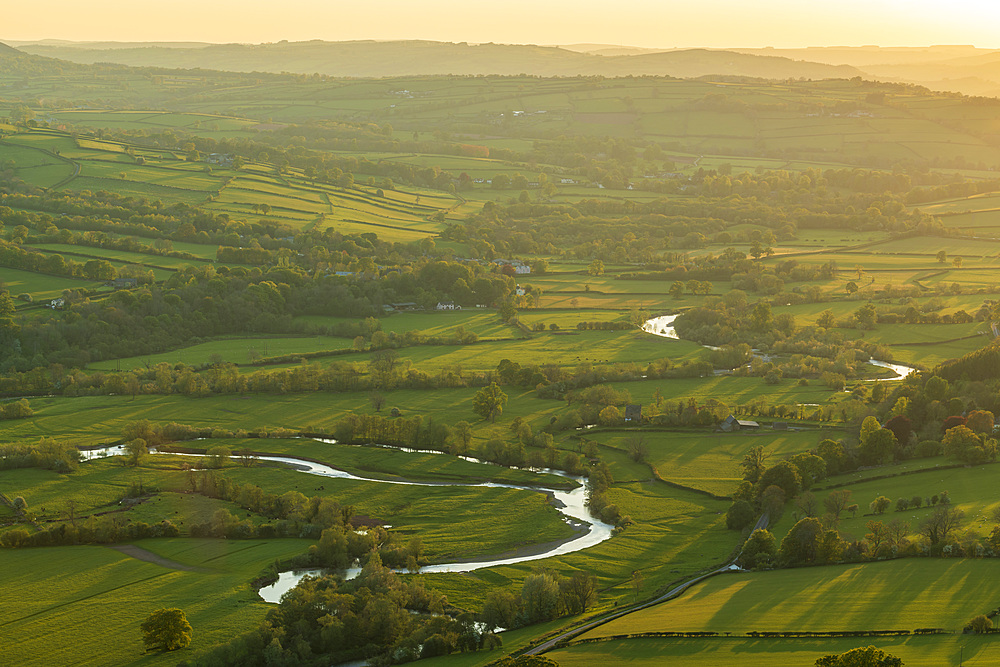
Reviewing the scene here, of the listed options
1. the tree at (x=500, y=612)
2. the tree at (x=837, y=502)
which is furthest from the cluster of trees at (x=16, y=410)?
the tree at (x=837, y=502)

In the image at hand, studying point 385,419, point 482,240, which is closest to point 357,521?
point 385,419

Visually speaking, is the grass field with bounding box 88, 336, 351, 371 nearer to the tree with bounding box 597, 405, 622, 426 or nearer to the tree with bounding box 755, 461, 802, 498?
the tree with bounding box 597, 405, 622, 426

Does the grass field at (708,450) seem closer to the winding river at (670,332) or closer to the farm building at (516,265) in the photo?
the winding river at (670,332)

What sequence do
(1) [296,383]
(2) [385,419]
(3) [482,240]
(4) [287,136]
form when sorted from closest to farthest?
(2) [385,419]
(1) [296,383]
(3) [482,240]
(4) [287,136]

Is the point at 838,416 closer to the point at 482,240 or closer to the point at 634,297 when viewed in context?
the point at 634,297

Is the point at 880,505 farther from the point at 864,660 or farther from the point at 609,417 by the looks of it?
the point at 609,417

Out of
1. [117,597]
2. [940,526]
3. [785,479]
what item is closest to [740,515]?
[785,479]

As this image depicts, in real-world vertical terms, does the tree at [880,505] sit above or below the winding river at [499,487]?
above
